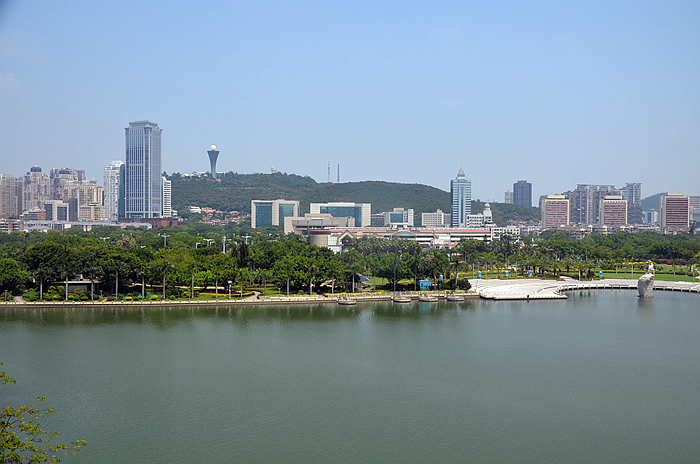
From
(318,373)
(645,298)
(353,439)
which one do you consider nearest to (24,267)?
(318,373)

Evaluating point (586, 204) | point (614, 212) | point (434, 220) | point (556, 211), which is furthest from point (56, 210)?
point (586, 204)

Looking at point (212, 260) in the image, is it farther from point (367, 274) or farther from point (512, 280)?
point (512, 280)

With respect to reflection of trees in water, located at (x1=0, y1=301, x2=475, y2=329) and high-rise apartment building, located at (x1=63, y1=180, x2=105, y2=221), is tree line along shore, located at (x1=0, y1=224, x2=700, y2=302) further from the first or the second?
high-rise apartment building, located at (x1=63, y1=180, x2=105, y2=221)

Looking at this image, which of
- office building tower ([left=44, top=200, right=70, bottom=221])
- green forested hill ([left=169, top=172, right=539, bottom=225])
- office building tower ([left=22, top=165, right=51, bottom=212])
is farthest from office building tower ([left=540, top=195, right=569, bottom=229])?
office building tower ([left=22, top=165, right=51, bottom=212])

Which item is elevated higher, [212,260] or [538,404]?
[212,260]

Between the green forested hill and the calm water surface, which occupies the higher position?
the green forested hill

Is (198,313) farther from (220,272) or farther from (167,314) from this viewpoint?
(220,272)
